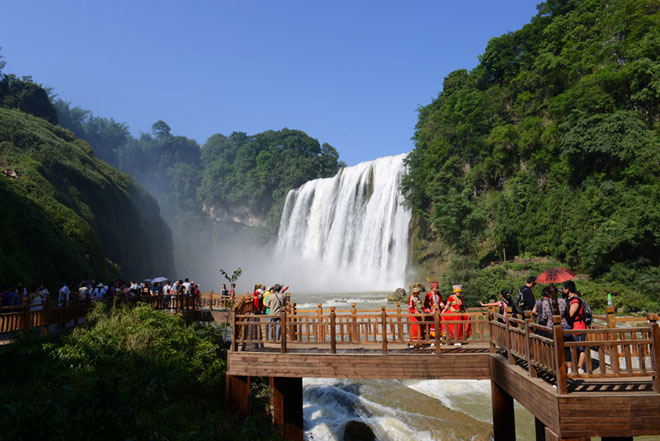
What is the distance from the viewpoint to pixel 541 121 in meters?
31.3

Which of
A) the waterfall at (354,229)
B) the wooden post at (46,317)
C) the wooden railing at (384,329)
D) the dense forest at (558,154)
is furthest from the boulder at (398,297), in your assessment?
the wooden post at (46,317)

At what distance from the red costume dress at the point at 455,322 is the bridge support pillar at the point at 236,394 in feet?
14.5

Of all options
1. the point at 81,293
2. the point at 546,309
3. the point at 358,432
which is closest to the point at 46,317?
the point at 81,293

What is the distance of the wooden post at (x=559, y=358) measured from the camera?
5.47 metres

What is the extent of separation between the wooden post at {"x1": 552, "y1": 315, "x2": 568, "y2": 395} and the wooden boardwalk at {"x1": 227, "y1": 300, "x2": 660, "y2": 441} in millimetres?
12

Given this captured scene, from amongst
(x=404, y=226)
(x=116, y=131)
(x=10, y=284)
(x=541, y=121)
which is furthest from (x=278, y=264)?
(x=116, y=131)

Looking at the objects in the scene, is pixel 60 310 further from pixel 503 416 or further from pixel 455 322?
pixel 503 416

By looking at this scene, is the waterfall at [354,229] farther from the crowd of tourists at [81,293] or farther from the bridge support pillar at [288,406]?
the bridge support pillar at [288,406]

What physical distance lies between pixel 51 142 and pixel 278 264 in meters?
33.2

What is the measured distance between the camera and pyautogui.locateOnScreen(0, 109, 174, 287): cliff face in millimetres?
19953

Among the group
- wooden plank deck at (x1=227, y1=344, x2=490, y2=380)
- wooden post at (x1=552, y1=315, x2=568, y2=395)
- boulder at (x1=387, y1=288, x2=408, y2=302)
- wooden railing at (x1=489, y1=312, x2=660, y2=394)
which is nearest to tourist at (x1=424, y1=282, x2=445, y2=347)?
wooden plank deck at (x1=227, y1=344, x2=490, y2=380)

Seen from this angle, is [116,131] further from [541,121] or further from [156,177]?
[541,121]

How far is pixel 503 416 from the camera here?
26.1 ft

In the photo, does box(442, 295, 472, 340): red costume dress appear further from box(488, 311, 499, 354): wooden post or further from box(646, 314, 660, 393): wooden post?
box(646, 314, 660, 393): wooden post
